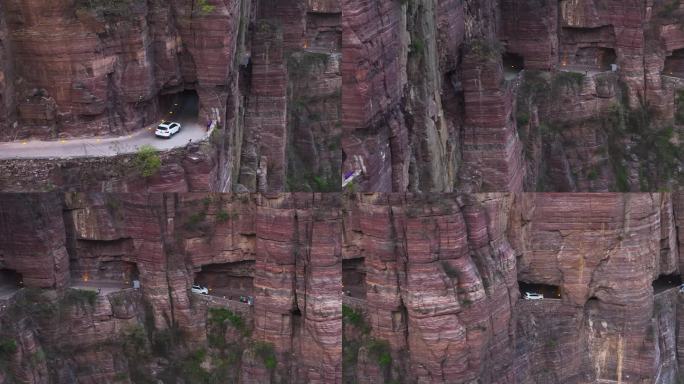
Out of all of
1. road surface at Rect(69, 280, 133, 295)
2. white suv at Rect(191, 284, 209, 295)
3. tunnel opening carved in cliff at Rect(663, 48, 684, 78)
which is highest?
tunnel opening carved in cliff at Rect(663, 48, 684, 78)

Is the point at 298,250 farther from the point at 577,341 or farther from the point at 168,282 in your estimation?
the point at 577,341

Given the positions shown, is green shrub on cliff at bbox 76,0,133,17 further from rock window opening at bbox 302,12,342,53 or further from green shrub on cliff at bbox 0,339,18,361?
rock window opening at bbox 302,12,342,53

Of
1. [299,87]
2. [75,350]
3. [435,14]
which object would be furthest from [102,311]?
[435,14]

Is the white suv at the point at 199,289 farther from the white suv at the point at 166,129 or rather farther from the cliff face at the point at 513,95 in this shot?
the cliff face at the point at 513,95

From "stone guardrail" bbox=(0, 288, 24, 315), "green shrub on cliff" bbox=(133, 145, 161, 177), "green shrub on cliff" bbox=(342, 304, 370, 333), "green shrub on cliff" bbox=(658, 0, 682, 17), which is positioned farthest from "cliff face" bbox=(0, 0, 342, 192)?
"green shrub on cliff" bbox=(658, 0, 682, 17)

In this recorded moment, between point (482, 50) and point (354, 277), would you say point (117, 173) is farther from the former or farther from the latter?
point (482, 50)

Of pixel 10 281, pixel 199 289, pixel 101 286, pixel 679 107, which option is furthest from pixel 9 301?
pixel 679 107
